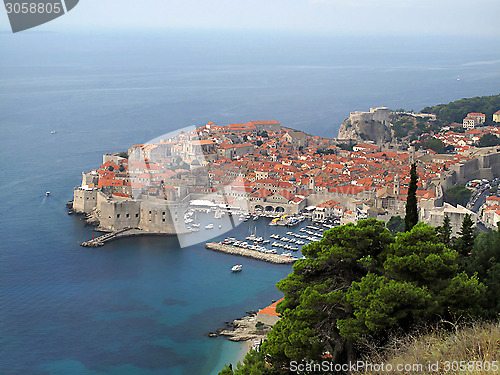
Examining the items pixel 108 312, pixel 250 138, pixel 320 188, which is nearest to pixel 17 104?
pixel 250 138

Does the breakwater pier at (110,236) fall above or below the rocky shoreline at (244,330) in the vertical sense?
above

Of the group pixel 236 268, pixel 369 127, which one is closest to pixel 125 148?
pixel 369 127

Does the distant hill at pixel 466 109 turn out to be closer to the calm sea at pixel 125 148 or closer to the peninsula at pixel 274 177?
the peninsula at pixel 274 177

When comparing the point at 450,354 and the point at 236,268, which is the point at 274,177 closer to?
the point at 236,268

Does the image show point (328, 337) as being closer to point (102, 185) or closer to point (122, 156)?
point (102, 185)

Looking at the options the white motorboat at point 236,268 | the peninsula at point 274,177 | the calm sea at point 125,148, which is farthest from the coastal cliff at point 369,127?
the white motorboat at point 236,268

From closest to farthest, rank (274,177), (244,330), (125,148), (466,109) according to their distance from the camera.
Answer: (244,330) → (274,177) → (125,148) → (466,109)
